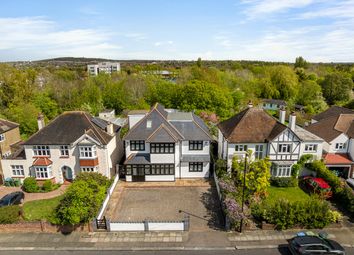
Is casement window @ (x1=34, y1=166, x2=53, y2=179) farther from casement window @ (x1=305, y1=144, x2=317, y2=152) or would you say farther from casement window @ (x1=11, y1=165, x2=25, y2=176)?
casement window @ (x1=305, y1=144, x2=317, y2=152)

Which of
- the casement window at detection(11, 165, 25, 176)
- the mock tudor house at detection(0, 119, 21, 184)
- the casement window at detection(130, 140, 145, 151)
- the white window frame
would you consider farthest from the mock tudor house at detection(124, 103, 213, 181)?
the mock tudor house at detection(0, 119, 21, 184)

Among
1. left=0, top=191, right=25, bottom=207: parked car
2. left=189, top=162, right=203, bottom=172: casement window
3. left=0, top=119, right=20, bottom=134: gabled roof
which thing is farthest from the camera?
left=0, top=119, right=20, bottom=134: gabled roof

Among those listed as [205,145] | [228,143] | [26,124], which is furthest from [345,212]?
[26,124]

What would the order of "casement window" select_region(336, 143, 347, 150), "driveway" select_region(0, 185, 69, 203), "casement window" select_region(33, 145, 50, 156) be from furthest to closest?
"casement window" select_region(336, 143, 347, 150) < "casement window" select_region(33, 145, 50, 156) < "driveway" select_region(0, 185, 69, 203)

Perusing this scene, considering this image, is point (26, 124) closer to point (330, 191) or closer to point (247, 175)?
point (247, 175)

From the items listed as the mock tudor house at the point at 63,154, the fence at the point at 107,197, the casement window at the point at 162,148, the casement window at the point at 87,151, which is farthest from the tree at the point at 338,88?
the casement window at the point at 87,151

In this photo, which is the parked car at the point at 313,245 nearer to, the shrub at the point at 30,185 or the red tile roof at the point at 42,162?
the red tile roof at the point at 42,162
